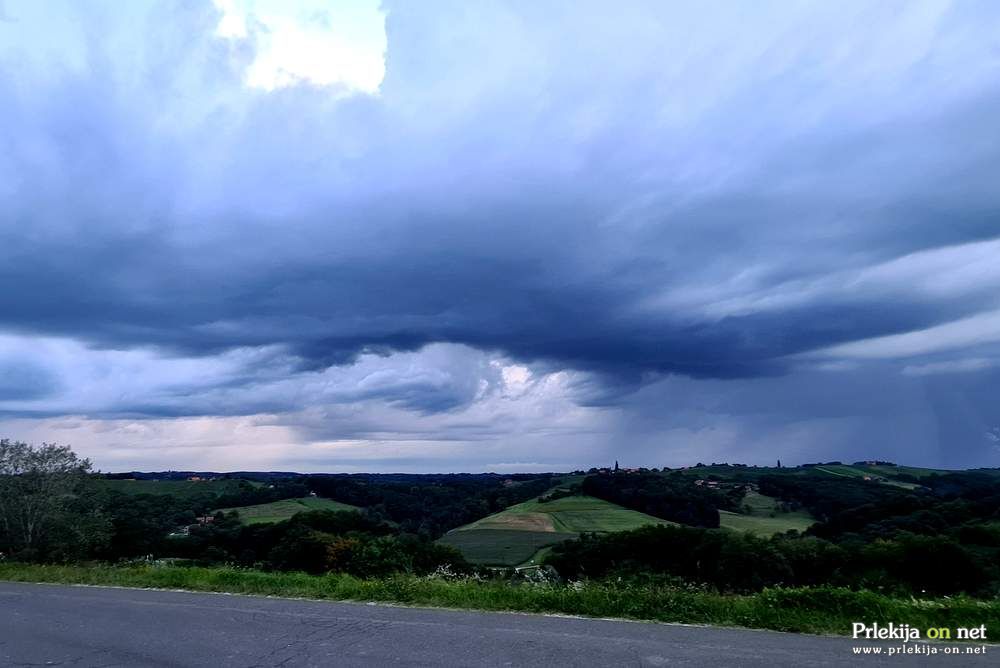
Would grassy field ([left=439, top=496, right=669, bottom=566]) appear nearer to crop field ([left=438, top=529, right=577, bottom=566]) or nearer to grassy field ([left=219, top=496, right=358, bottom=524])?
crop field ([left=438, top=529, right=577, bottom=566])

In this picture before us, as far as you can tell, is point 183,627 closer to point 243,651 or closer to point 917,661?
point 243,651

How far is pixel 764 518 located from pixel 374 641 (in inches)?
3067

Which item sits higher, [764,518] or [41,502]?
[41,502]

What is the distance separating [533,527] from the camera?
69000 mm

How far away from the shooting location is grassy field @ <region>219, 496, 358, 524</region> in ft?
215

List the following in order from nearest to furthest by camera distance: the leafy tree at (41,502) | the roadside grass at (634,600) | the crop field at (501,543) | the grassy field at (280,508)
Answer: the roadside grass at (634,600), the leafy tree at (41,502), the crop field at (501,543), the grassy field at (280,508)

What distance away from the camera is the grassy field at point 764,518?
213 feet

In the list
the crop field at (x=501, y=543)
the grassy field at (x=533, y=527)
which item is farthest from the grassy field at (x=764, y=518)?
the crop field at (x=501, y=543)

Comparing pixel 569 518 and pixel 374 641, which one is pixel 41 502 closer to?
pixel 374 641

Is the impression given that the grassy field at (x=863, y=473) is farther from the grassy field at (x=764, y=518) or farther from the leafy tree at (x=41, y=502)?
the leafy tree at (x=41, y=502)

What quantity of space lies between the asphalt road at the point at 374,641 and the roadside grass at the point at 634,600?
0.45 meters

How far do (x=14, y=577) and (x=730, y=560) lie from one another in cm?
3172

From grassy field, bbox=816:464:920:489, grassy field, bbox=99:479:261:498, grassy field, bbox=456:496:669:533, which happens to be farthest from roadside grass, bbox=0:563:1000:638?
grassy field, bbox=816:464:920:489

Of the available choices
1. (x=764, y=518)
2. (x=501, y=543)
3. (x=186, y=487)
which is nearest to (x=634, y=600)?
(x=501, y=543)
